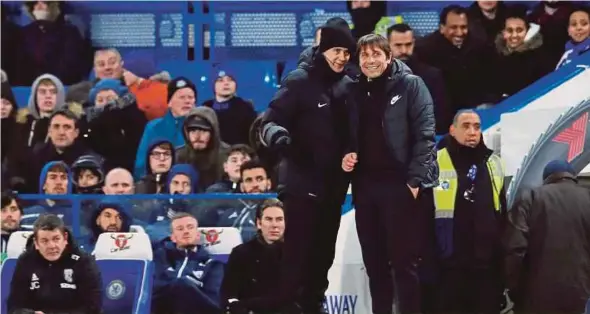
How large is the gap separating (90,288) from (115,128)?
2.54 meters

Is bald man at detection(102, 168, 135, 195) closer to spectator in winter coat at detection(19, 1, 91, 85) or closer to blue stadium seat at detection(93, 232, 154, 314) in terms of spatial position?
blue stadium seat at detection(93, 232, 154, 314)

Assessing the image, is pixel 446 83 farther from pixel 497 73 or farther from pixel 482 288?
pixel 482 288

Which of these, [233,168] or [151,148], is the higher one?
[151,148]

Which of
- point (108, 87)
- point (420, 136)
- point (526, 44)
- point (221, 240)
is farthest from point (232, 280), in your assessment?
point (526, 44)

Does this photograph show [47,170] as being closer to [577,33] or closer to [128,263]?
[128,263]

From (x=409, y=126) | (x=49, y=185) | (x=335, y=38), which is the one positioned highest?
(x=335, y=38)

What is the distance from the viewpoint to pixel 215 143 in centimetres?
988

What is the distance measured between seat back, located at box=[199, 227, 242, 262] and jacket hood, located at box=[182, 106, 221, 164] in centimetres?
109

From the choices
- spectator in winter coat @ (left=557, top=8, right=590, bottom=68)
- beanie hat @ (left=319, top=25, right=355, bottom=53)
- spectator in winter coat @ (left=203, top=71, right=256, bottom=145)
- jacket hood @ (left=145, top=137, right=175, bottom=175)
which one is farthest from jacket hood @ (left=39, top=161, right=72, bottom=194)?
spectator in winter coat @ (left=557, top=8, right=590, bottom=68)

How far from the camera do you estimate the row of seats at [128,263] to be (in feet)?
28.3

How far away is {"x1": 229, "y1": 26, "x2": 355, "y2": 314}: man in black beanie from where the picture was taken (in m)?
7.20

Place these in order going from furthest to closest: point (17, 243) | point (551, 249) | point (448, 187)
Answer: point (17, 243)
point (448, 187)
point (551, 249)

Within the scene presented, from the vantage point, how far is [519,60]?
1011cm

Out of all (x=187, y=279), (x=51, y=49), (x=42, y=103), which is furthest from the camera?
(x=51, y=49)
